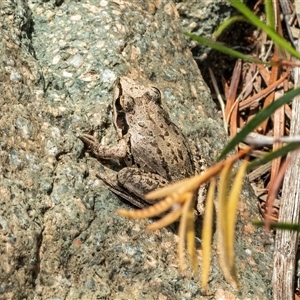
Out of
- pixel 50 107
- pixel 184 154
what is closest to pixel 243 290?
pixel 184 154

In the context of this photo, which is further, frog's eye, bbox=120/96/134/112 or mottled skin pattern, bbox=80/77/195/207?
frog's eye, bbox=120/96/134/112

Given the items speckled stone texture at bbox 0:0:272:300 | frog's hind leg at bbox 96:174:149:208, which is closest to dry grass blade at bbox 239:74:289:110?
speckled stone texture at bbox 0:0:272:300

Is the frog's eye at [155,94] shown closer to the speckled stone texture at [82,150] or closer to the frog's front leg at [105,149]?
the speckled stone texture at [82,150]

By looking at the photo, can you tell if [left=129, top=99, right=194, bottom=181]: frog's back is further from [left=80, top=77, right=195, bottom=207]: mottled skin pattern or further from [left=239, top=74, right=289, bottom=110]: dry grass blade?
[left=239, top=74, right=289, bottom=110]: dry grass blade

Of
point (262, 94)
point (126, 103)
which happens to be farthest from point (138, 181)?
point (262, 94)

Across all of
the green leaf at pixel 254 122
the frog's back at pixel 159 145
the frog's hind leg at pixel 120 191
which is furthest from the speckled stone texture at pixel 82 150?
the green leaf at pixel 254 122

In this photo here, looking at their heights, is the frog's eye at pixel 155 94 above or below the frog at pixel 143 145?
above

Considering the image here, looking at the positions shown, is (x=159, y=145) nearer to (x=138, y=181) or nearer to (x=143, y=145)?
(x=143, y=145)

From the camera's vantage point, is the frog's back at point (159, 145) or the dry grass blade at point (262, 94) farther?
the dry grass blade at point (262, 94)
